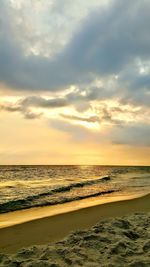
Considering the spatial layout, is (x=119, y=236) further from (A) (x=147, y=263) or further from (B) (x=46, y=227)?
(B) (x=46, y=227)

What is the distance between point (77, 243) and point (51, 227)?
12.2 ft

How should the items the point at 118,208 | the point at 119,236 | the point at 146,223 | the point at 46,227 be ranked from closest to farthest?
1. the point at 119,236
2. the point at 146,223
3. the point at 46,227
4. the point at 118,208

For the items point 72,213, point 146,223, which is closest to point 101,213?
point 72,213

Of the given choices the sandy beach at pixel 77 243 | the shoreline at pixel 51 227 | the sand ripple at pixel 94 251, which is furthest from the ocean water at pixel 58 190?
the sand ripple at pixel 94 251

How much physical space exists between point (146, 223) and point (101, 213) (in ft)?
15.9

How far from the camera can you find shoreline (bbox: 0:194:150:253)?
8.85 m

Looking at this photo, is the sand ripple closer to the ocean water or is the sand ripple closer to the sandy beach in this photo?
the sandy beach

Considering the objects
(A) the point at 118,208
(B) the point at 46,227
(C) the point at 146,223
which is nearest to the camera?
(C) the point at 146,223

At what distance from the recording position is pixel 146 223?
9.41m

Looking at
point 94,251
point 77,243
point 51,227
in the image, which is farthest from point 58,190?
point 94,251

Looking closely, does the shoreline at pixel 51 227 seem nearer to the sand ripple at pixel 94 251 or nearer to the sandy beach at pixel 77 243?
the sandy beach at pixel 77 243

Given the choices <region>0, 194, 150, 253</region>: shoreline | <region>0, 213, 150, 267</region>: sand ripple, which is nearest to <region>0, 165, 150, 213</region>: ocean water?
<region>0, 194, 150, 253</region>: shoreline

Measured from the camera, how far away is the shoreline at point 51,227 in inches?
348

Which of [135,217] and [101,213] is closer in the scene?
[135,217]
